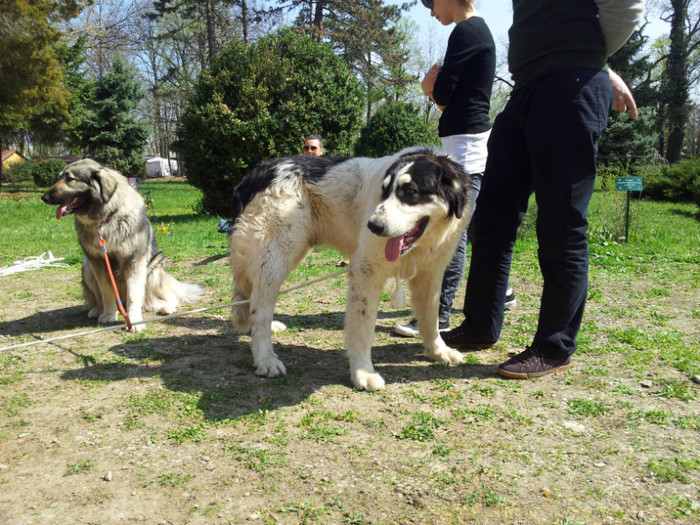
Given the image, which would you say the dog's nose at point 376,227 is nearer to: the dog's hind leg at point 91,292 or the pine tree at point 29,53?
the dog's hind leg at point 91,292

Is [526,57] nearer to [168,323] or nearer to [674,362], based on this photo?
[674,362]

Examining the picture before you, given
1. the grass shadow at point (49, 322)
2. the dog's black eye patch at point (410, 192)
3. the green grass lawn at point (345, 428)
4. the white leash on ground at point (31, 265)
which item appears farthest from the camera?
the white leash on ground at point (31, 265)

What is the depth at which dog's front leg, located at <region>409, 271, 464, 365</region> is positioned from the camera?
3.46 metres

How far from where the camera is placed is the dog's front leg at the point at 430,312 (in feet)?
11.4

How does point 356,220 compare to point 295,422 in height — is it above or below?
above

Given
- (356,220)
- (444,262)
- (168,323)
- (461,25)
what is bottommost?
(168,323)

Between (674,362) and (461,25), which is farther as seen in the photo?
(461,25)

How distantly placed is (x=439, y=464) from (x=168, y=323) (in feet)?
11.1

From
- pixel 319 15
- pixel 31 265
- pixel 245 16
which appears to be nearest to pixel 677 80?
pixel 319 15

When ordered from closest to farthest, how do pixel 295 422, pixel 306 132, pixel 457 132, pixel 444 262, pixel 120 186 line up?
pixel 295 422
pixel 444 262
pixel 457 132
pixel 120 186
pixel 306 132

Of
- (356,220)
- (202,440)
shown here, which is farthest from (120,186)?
(202,440)

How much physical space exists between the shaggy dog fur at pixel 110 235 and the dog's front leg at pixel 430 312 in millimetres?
2624

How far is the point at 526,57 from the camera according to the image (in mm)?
3158

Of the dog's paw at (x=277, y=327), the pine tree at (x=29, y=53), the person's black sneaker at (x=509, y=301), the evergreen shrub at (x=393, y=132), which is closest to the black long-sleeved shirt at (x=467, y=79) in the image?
the person's black sneaker at (x=509, y=301)
